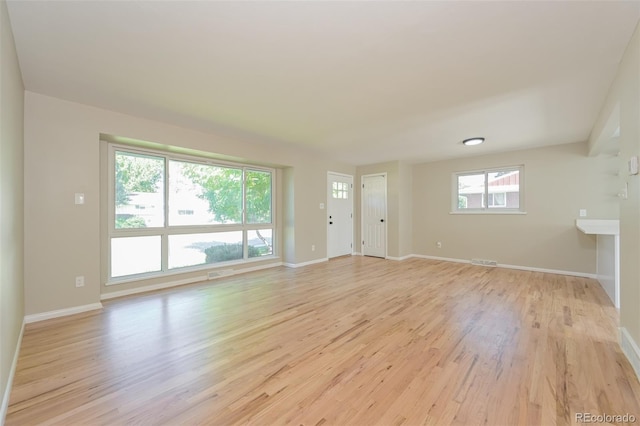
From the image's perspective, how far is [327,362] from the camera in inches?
82.1

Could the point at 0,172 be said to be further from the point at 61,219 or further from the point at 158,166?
the point at 158,166

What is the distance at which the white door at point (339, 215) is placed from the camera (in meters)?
6.66

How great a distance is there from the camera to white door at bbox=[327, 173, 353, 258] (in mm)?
6656

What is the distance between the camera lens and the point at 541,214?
16.8ft

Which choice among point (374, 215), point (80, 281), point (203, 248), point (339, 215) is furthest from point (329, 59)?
point (374, 215)

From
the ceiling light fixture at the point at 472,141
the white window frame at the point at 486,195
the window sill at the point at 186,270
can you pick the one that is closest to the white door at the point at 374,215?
the white window frame at the point at 486,195

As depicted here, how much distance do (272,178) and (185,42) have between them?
381cm

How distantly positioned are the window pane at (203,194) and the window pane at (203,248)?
9.8 inches

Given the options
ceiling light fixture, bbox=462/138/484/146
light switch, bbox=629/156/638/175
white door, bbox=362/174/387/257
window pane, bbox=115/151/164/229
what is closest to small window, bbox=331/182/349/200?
white door, bbox=362/174/387/257

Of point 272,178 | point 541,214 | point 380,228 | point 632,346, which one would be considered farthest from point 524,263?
point 272,178

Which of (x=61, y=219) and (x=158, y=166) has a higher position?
(x=158, y=166)

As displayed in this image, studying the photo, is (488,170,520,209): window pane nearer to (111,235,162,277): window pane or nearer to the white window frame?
the white window frame

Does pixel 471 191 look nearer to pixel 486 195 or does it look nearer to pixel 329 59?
pixel 486 195

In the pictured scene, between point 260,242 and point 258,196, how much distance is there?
3.10 ft
